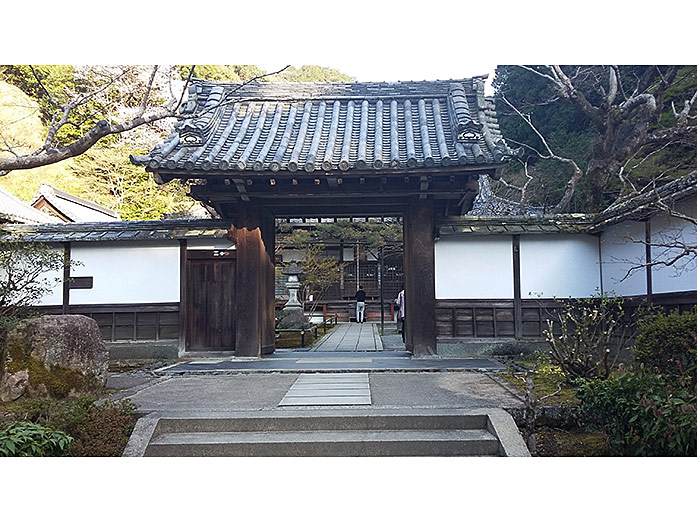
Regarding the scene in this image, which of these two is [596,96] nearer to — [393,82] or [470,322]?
[393,82]

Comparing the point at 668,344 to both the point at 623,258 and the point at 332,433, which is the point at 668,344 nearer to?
the point at 332,433

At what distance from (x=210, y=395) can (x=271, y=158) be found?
162 inches

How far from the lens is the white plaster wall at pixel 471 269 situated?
9297 millimetres

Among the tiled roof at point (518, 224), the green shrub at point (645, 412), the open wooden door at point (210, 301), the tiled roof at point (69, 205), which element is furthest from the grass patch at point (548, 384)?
the tiled roof at point (69, 205)

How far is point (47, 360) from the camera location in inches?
223

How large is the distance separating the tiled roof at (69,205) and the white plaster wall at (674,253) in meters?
22.2

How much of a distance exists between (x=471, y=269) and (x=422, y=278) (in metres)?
1.00

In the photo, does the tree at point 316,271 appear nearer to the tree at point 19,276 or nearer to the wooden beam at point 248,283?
the wooden beam at point 248,283

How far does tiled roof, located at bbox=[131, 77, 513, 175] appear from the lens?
7789 mm

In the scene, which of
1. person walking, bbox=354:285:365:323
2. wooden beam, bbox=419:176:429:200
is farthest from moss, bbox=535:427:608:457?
person walking, bbox=354:285:365:323

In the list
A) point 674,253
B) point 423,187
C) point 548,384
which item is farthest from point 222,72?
point 548,384

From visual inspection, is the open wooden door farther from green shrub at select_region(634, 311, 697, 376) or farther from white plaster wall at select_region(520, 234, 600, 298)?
green shrub at select_region(634, 311, 697, 376)

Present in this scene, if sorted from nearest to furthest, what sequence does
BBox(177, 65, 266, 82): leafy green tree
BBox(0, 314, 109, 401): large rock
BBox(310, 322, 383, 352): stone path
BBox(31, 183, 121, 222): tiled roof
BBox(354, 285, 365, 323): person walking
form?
BBox(0, 314, 109, 401): large rock
BBox(310, 322, 383, 352): stone path
BBox(354, 285, 365, 323): person walking
BBox(31, 183, 121, 222): tiled roof
BBox(177, 65, 266, 82): leafy green tree

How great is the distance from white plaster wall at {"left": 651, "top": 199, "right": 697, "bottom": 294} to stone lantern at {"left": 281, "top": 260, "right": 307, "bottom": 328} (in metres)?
9.77
